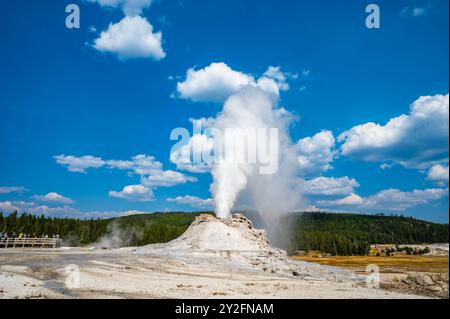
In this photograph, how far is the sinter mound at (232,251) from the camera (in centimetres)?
3906

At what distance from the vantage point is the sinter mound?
39.1 m

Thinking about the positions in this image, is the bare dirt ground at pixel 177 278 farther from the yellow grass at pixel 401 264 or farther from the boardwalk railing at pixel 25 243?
the boardwalk railing at pixel 25 243

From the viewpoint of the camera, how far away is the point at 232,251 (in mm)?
44781
